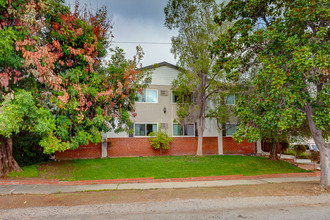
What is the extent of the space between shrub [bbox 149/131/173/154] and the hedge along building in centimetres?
54

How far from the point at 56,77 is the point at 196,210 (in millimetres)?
6581

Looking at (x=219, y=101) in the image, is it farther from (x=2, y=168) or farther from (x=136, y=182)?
(x=2, y=168)

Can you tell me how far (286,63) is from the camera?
291 inches

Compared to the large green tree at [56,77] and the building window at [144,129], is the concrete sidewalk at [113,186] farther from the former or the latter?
the building window at [144,129]

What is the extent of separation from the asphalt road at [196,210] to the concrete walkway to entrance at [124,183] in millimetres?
2013

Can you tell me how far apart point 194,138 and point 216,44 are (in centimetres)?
957

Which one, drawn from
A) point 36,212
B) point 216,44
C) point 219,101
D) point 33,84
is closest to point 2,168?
point 33,84

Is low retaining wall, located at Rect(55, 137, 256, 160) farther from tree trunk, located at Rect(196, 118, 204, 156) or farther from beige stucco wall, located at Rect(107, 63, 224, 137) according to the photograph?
tree trunk, located at Rect(196, 118, 204, 156)

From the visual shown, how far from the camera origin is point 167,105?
1758 cm

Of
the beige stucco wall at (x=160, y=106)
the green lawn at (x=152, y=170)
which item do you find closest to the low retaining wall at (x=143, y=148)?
the beige stucco wall at (x=160, y=106)

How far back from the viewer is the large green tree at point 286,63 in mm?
6988

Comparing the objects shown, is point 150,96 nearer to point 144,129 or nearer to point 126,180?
point 144,129

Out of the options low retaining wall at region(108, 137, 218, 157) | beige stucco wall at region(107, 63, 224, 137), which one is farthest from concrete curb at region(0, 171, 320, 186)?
beige stucco wall at region(107, 63, 224, 137)

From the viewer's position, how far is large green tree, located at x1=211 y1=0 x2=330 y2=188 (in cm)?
699
